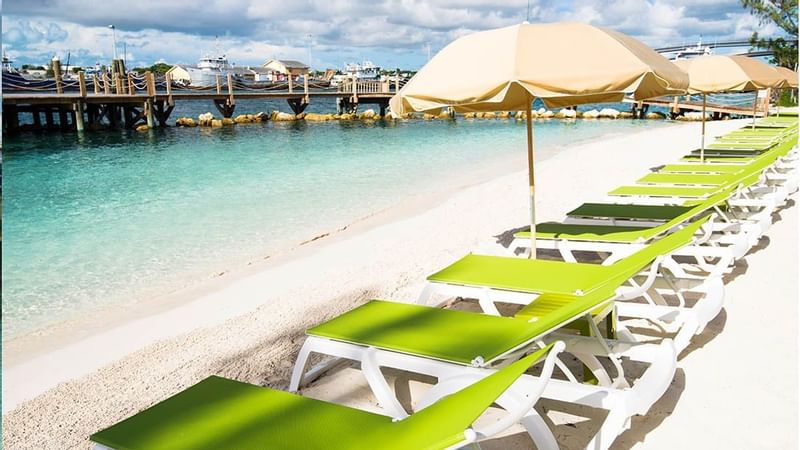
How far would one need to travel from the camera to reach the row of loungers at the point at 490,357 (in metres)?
2.01

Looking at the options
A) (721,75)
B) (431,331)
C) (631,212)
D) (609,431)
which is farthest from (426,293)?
(721,75)

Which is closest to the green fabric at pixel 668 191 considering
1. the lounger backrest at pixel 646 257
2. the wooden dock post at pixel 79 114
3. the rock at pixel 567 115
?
the lounger backrest at pixel 646 257

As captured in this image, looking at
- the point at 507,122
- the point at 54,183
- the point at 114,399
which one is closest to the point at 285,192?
the point at 54,183

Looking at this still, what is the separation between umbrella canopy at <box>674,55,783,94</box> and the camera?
30.1 feet

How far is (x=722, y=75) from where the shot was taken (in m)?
9.30

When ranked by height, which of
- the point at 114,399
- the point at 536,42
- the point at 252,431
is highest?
the point at 536,42

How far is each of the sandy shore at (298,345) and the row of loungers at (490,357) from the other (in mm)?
281

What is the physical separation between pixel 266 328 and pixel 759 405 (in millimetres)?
3247

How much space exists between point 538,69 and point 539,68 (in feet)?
0.04

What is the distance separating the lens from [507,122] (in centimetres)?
3681

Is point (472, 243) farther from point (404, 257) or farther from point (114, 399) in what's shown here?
point (114, 399)

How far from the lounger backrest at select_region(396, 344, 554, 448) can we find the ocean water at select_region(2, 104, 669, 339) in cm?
563

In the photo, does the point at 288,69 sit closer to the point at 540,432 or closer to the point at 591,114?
the point at 591,114

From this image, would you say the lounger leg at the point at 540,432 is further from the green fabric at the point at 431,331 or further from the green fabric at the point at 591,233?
the green fabric at the point at 591,233
